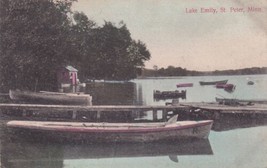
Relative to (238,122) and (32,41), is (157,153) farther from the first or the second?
(32,41)

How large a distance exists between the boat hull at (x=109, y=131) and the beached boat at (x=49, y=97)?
121 mm

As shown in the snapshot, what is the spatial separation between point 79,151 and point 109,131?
20 centimetres

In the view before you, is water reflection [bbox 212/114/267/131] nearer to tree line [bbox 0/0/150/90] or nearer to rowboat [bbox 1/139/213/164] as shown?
rowboat [bbox 1/139/213/164]

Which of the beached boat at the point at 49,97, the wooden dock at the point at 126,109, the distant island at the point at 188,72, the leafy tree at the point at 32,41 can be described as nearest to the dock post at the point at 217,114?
the wooden dock at the point at 126,109

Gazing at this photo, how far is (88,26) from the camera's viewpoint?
6.73 feet

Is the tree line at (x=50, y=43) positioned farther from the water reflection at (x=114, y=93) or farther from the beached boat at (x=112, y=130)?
the water reflection at (x=114, y=93)

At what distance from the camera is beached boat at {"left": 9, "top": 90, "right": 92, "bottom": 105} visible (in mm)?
2061

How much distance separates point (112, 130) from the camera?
2289 mm

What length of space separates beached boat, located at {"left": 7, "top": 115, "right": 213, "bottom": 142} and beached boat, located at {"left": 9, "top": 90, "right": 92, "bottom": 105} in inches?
4.7

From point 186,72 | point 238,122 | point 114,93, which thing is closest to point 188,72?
point 186,72

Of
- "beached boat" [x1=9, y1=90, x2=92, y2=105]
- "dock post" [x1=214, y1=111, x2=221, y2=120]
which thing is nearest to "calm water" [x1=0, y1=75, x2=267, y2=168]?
"beached boat" [x1=9, y1=90, x2=92, y2=105]

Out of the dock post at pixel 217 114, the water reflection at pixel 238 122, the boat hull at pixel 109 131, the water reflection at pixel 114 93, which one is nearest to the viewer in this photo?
the boat hull at pixel 109 131

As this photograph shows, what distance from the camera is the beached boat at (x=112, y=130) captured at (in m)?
2.20

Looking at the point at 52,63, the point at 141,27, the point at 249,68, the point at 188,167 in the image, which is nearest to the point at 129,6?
→ the point at 141,27
